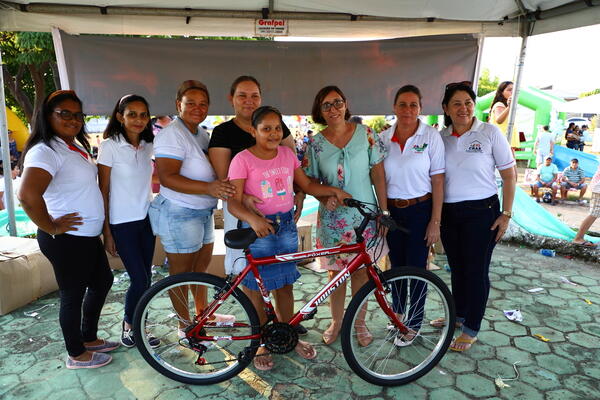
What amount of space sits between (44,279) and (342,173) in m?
3.20

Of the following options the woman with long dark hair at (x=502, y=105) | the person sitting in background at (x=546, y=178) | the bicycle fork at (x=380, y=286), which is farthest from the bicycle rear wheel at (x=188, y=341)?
the person sitting in background at (x=546, y=178)

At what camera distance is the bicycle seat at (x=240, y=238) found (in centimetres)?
217

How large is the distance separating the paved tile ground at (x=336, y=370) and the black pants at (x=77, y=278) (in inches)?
12.1

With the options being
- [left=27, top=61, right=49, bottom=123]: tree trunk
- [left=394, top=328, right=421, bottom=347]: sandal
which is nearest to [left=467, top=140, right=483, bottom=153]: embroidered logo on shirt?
[left=394, top=328, right=421, bottom=347]: sandal

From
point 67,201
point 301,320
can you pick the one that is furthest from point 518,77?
point 67,201

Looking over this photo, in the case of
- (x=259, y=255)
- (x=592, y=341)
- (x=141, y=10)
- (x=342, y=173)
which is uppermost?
(x=141, y=10)

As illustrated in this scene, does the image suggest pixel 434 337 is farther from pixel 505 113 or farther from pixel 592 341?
pixel 505 113

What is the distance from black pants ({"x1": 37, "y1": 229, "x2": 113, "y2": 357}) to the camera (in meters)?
2.37

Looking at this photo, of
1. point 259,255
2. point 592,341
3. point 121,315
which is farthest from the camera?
point 121,315

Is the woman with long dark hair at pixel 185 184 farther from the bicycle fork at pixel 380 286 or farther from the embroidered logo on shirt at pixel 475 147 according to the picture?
the embroidered logo on shirt at pixel 475 147

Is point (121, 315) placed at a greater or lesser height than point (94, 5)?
lesser

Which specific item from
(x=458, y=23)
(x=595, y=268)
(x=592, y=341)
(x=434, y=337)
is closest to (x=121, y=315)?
(x=434, y=337)

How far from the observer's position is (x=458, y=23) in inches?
165

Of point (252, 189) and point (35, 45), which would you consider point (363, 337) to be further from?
point (35, 45)
